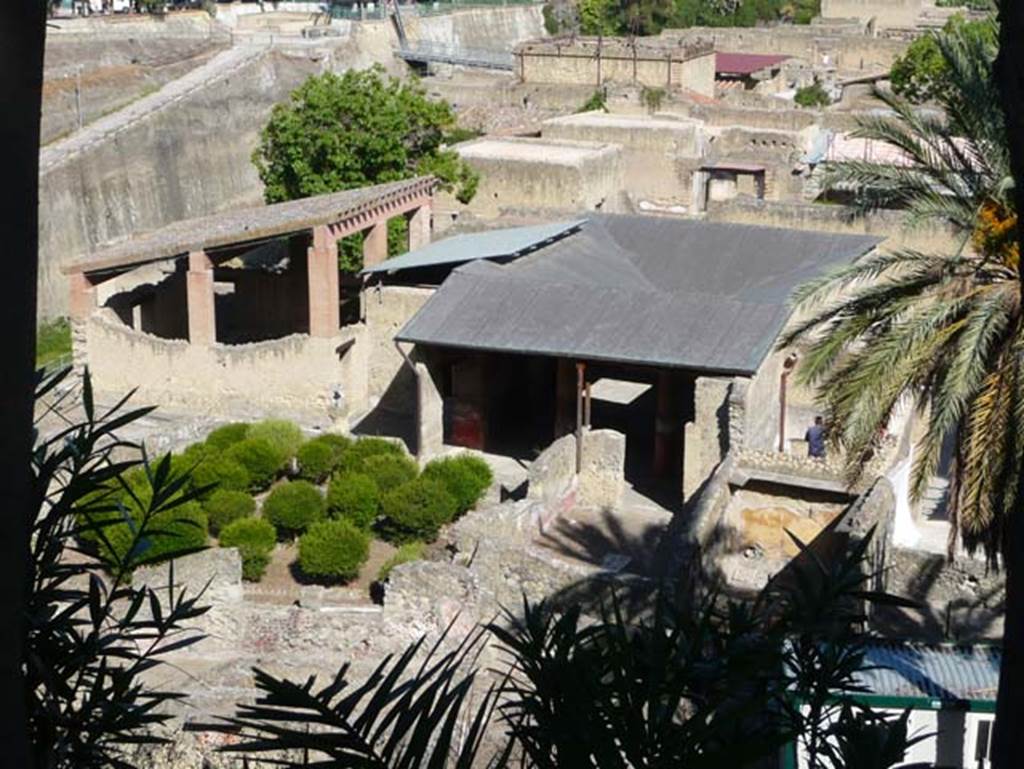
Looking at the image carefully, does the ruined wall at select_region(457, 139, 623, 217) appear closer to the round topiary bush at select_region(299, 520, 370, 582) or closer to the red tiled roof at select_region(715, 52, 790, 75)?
the round topiary bush at select_region(299, 520, 370, 582)

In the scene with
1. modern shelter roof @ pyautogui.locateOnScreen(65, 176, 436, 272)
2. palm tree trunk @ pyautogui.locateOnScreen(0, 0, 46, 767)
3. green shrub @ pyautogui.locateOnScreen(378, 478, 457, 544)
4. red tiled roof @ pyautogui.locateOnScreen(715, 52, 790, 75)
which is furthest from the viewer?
red tiled roof @ pyautogui.locateOnScreen(715, 52, 790, 75)

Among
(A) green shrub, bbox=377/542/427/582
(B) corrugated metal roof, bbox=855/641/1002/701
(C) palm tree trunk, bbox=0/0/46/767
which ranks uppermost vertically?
(C) palm tree trunk, bbox=0/0/46/767

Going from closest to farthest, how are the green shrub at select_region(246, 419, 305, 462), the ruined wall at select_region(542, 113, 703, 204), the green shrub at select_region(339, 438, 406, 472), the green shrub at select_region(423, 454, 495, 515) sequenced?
the green shrub at select_region(423, 454, 495, 515)
the green shrub at select_region(339, 438, 406, 472)
the green shrub at select_region(246, 419, 305, 462)
the ruined wall at select_region(542, 113, 703, 204)

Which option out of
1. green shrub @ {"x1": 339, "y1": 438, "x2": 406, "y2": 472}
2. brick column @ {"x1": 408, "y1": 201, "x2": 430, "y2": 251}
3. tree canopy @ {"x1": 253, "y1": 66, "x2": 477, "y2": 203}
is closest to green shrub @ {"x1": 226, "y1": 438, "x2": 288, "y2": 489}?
green shrub @ {"x1": 339, "y1": 438, "x2": 406, "y2": 472}

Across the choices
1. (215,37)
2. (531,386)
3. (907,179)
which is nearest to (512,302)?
(531,386)

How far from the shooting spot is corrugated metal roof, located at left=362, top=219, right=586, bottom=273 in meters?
22.9

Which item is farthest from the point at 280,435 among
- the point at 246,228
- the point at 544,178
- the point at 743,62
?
the point at 743,62

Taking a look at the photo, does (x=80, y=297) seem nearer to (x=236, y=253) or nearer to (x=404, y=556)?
(x=236, y=253)

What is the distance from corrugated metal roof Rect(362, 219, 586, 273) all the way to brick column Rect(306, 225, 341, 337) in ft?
1.98

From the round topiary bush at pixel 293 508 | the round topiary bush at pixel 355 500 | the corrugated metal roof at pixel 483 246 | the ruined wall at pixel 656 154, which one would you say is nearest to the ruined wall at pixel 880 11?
the ruined wall at pixel 656 154

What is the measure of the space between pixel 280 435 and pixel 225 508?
2.45 metres

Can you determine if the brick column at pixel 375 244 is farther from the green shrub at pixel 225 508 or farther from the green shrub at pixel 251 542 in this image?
the green shrub at pixel 251 542

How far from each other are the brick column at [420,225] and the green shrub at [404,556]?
9.98m

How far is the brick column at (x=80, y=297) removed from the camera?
23688 millimetres
